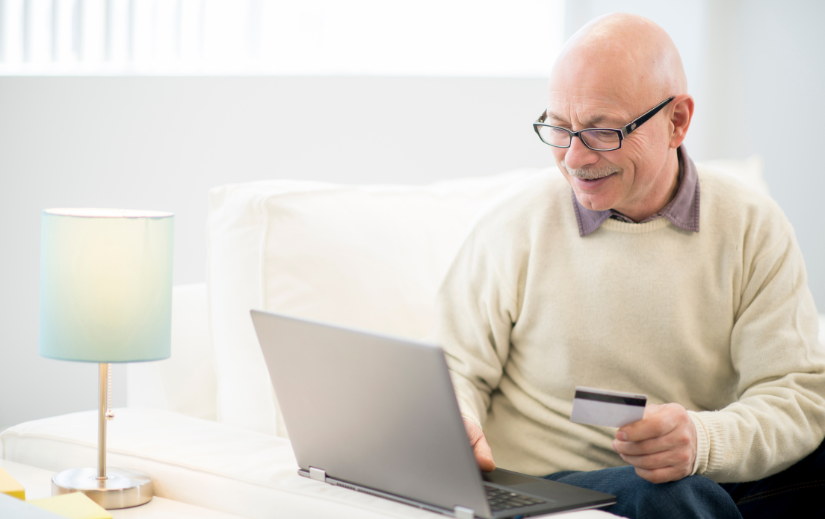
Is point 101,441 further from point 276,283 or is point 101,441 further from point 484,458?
point 484,458

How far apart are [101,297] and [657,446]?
0.76m

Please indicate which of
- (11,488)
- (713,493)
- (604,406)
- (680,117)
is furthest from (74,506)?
(680,117)

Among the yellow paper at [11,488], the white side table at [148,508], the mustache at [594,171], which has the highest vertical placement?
the mustache at [594,171]

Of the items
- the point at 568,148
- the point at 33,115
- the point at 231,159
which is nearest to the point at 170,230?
the point at 568,148

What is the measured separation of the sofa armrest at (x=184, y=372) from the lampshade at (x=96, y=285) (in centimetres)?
39

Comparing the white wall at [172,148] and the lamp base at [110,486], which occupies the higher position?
the white wall at [172,148]

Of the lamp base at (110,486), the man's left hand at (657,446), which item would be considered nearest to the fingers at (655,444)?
the man's left hand at (657,446)

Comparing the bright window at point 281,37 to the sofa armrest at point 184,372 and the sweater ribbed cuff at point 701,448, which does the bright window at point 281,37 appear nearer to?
the sofa armrest at point 184,372

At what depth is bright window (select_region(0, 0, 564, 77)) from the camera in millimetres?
1731

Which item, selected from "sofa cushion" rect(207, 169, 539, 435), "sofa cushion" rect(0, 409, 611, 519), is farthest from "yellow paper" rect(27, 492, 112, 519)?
"sofa cushion" rect(207, 169, 539, 435)

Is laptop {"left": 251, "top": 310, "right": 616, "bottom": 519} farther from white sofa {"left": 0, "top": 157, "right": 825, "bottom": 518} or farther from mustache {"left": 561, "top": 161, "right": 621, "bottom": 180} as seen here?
mustache {"left": 561, "top": 161, "right": 621, "bottom": 180}

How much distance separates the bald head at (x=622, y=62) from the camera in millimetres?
1241

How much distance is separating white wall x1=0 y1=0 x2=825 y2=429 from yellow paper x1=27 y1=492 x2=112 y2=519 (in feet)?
2.47

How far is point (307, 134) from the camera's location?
7.11ft
